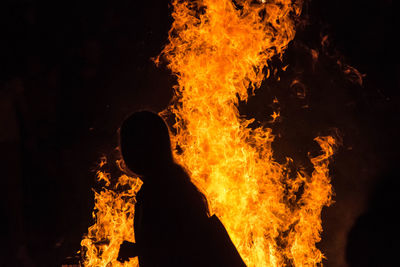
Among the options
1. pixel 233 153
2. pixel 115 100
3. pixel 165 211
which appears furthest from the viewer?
pixel 115 100

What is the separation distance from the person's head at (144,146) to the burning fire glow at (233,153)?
2.28 m

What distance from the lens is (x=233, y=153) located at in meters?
4.34

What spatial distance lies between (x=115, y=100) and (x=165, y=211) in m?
3.88

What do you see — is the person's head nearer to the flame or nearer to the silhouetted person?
the silhouetted person

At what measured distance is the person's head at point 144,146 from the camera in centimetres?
191

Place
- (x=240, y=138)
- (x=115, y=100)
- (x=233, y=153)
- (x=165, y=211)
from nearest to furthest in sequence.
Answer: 1. (x=165, y=211)
2. (x=233, y=153)
3. (x=240, y=138)
4. (x=115, y=100)

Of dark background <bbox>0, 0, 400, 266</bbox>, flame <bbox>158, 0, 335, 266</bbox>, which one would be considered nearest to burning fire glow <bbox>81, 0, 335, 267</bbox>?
flame <bbox>158, 0, 335, 266</bbox>

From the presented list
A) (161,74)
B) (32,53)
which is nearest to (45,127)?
(32,53)

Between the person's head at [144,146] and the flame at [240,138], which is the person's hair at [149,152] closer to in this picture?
the person's head at [144,146]

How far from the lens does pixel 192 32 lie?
4.72 meters

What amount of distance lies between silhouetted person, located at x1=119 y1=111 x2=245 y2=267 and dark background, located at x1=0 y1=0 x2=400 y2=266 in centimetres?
345

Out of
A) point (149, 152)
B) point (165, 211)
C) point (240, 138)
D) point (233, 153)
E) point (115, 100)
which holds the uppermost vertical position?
point (115, 100)

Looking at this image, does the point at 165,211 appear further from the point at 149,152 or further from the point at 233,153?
the point at 233,153

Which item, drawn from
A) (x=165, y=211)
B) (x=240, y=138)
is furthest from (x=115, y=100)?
(x=165, y=211)
